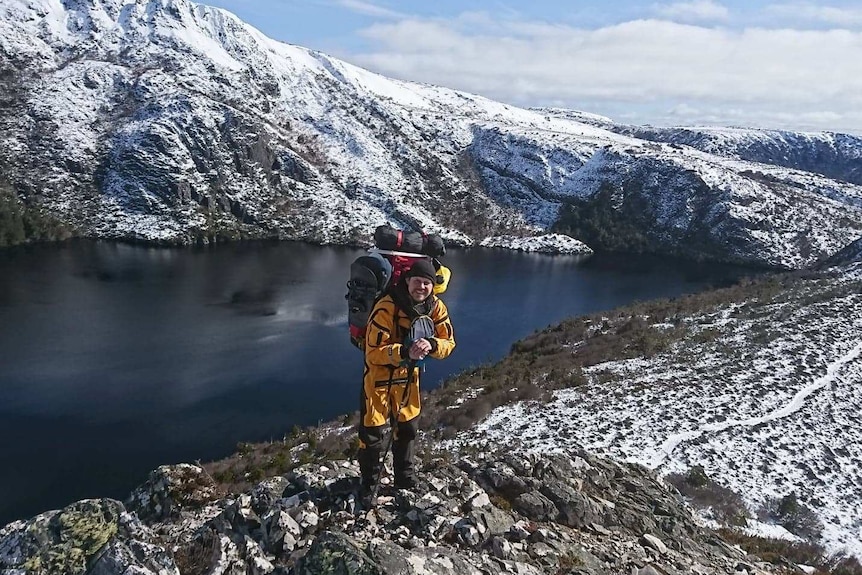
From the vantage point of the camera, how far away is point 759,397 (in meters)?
21.7

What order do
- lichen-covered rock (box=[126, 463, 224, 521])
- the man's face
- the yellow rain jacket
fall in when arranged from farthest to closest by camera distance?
1. lichen-covered rock (box=[126, 463, 224, 521])
2. the yellow rain jacket
3. the man's face

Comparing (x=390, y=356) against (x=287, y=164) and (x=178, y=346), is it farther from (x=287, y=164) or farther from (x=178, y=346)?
(x=287, y=164)

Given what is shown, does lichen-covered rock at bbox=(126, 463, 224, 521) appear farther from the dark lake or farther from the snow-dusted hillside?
the dark lake

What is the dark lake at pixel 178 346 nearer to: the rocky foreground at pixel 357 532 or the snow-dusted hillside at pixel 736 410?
the snow-dusted hillside at pixel 736 410

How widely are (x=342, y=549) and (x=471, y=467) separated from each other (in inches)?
153

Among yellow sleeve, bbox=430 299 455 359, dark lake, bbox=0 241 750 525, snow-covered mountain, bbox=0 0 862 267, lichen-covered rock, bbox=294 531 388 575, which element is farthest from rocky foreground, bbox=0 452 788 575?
snow-covered mountain, bbox=0 0 862 267

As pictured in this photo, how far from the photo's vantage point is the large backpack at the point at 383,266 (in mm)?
6656

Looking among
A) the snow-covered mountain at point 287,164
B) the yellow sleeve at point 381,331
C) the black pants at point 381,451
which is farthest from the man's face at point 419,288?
the snow-covered mountain at point 287,164

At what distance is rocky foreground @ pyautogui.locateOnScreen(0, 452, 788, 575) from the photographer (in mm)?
6355

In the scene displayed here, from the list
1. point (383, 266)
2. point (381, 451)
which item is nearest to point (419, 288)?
point (383, 266)

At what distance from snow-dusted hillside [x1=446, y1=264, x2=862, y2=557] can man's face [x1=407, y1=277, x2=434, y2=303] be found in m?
12.5

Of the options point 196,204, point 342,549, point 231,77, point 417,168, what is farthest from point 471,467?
point 231,77

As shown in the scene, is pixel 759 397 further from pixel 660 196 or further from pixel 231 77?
pixel 231 77

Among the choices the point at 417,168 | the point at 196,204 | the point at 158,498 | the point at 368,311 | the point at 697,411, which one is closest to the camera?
the point at 368,311
